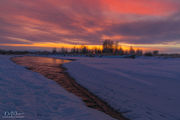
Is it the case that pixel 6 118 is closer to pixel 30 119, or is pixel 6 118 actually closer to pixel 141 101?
pixel 30 119

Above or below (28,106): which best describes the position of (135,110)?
below

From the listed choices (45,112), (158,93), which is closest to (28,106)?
(45,112)

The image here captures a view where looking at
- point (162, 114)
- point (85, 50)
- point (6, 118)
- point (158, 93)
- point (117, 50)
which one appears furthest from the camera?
point (85, 50)

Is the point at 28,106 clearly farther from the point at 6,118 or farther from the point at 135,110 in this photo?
the point at 135,110

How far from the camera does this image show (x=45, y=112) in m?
4.35

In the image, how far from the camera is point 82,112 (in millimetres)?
4723

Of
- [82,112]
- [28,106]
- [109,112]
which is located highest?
[28,106]

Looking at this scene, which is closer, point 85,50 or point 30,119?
point 30,119

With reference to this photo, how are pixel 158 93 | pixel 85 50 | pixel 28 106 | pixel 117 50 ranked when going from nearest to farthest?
1. pixel 28 106
2. pixel 158 93
3. pixel 117 50
4. pixel 85 50

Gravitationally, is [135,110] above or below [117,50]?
below

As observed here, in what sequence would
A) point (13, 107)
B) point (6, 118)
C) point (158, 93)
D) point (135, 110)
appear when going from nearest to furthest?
point (6, 118), point (13, 107), point (135, 110), point (158, 93)

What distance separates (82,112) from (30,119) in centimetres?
210

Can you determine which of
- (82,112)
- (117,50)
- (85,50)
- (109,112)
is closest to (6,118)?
(82,112)

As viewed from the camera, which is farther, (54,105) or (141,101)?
(141,101)
